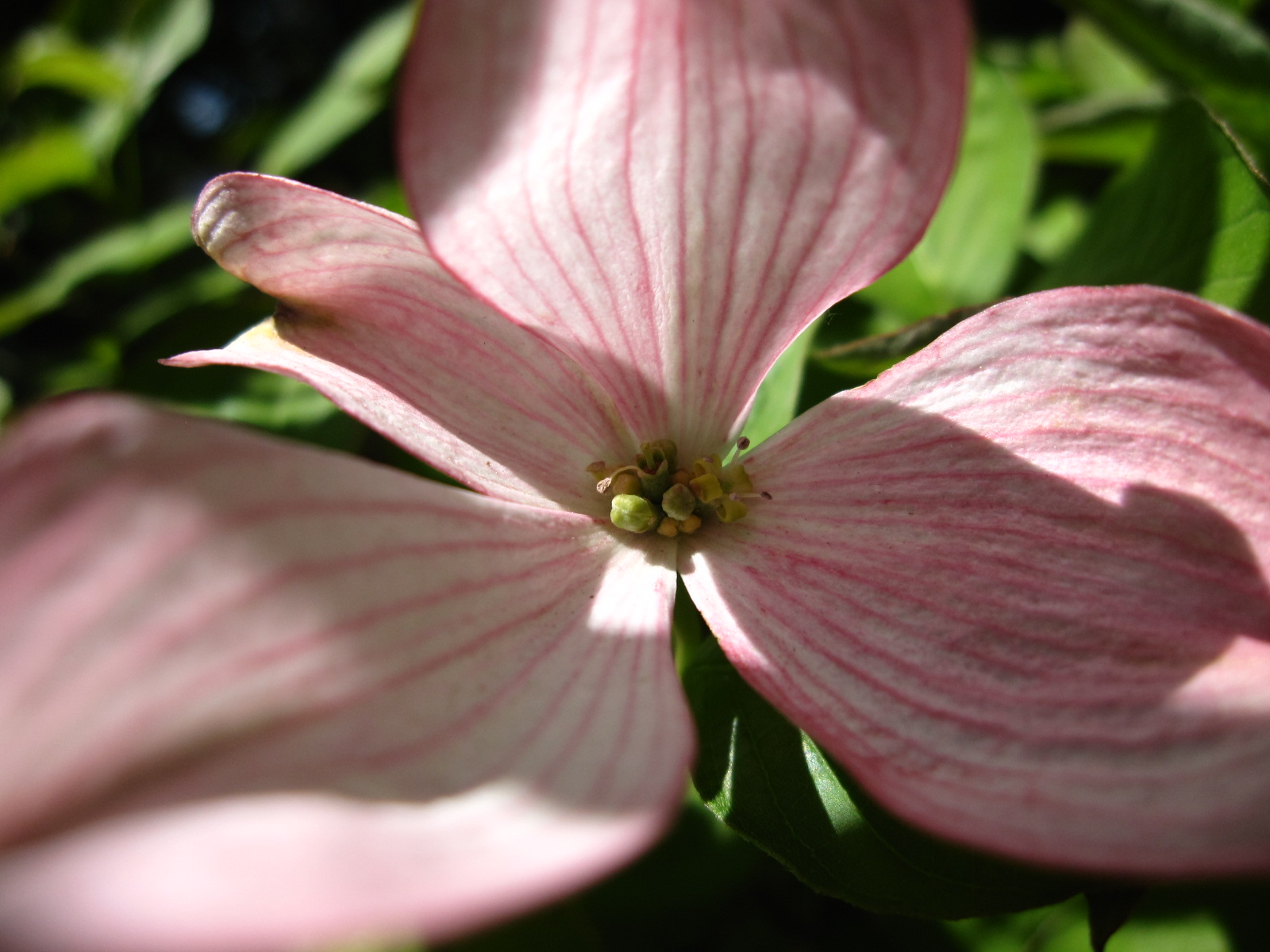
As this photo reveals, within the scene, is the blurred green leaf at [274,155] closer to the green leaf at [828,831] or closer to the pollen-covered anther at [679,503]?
the pollen-covered anther at [679,503]

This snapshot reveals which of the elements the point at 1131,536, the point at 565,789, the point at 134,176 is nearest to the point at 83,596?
the point at 565,789

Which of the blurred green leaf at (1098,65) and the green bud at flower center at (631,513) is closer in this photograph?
the green bud at flower center at (631,513)

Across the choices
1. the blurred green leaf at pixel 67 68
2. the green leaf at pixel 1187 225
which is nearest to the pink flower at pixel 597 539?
the green leaf at pixel 1187 225

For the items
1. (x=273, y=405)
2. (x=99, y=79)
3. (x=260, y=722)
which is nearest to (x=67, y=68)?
(x=99, y=79)

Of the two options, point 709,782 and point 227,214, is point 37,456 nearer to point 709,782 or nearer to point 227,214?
point 227,214

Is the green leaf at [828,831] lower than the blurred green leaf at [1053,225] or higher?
lower

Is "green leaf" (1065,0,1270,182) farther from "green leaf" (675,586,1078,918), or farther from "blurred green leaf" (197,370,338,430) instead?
"blurred green leaf" (197,370,338,430)

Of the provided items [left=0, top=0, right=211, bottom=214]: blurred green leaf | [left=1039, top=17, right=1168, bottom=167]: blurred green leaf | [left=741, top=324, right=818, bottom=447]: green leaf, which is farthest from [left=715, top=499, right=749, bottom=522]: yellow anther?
[left=0, top=0, right=211, bottom=214]: blurred green leaf

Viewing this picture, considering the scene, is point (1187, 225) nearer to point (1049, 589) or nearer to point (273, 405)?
point (1049, 589)
